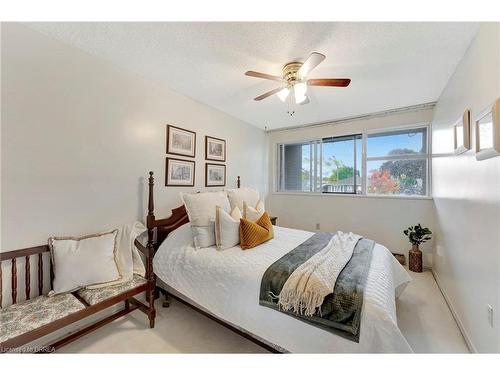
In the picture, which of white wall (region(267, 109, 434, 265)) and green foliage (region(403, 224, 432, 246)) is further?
white wall (region(267, 109, 434, 265))

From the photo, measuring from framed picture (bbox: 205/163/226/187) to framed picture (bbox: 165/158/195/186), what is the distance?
0.89 ft

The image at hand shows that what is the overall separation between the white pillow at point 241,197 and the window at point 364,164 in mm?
1713

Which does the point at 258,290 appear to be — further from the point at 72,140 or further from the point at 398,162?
the point at 398,162

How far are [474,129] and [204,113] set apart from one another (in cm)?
282

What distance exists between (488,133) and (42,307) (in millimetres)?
3096

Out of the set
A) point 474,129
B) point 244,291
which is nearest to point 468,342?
point 474,129

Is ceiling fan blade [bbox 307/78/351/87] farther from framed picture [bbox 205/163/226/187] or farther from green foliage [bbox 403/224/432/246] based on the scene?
green foliage [bbox 403/224/432/246]

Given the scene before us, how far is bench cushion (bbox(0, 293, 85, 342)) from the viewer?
3.93 feet

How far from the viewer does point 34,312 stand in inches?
52.8

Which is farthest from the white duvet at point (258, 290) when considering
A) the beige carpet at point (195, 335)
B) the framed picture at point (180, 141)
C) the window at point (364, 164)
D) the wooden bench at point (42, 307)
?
the window at point (364, 164)

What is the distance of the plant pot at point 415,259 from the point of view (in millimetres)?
2953

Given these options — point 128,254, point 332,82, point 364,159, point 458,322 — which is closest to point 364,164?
point 364,159

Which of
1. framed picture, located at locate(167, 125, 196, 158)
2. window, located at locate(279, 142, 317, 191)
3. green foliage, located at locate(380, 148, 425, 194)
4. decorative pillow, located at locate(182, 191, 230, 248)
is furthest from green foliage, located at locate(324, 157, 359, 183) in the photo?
framed picture, located at locate(167, 125, 196, 158)
